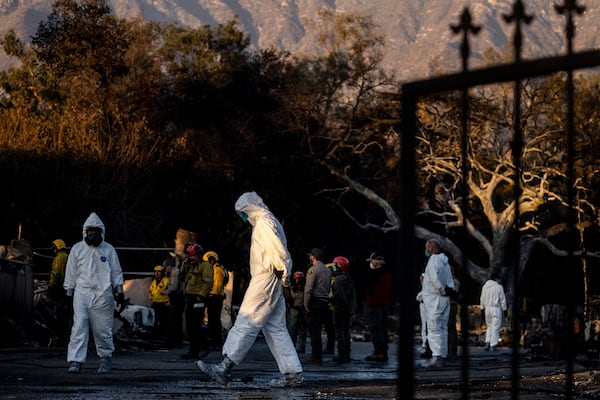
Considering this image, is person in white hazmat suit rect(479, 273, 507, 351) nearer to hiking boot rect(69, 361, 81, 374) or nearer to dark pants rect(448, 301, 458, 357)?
dark pants rect(448, 301, 458, 357)

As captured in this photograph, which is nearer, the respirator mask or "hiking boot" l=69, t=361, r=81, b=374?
"hiking boot" l=69, t=361, r=81, b=374

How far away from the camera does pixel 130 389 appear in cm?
1204

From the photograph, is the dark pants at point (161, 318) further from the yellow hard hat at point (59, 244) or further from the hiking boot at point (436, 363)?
the hiking boot at point (436, 363)

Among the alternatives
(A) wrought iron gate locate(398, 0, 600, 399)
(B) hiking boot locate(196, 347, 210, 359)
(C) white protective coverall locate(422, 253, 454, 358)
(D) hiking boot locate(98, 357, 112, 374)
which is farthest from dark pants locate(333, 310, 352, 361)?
(A) wrought iron gate locate(398, 0, 600, 399)

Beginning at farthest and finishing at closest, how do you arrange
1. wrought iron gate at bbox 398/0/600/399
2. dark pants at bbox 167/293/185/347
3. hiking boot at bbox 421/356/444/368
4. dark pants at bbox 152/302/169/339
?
dark pants at bbox 152/302/169/339 < dark pants at bbox 167/293/185/347 < hiking boot at bbox 421/356/444/368 < wrought iron gate at bbox 398/0/600/399

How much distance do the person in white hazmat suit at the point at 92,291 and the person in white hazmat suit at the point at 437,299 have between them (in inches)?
223

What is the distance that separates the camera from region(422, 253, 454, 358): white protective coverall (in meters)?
18.7

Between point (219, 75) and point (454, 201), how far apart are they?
33.9 ft

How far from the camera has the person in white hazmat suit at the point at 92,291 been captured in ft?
47.5

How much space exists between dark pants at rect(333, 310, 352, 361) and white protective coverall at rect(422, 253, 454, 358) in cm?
141

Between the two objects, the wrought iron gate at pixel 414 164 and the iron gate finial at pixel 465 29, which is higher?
the iron gate finial at pixel 465 29

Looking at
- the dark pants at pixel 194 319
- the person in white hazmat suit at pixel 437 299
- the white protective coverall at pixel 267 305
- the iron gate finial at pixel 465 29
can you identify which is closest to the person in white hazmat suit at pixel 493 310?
the person in white hazmat suit at pixel 437 299

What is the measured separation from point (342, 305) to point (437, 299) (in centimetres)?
174

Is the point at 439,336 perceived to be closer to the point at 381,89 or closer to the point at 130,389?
the point at 130,389
